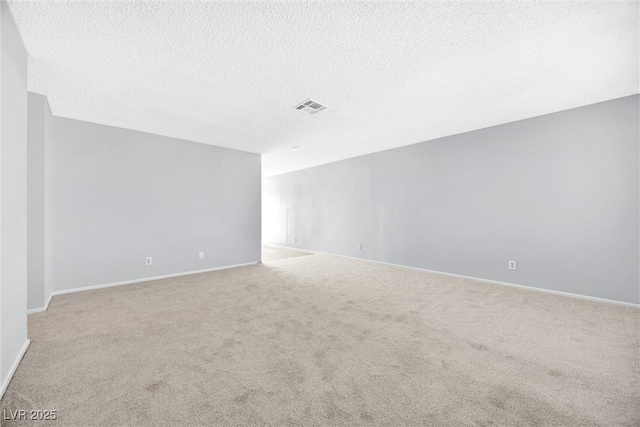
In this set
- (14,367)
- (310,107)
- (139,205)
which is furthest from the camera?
(139,205)

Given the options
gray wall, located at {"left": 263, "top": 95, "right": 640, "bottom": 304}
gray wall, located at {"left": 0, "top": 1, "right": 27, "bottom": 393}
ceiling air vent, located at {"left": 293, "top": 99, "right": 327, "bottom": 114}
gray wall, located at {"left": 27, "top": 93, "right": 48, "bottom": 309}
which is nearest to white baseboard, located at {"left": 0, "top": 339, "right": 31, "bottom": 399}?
gray wall, located at {"left": 0, "top": 1, "right": 27, "bottom": 393}

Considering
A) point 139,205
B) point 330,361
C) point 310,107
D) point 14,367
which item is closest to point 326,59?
point 310,107

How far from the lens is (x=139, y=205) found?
4.07m

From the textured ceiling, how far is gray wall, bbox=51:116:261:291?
53 centimetres

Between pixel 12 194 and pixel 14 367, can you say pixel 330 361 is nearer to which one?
pixel 14 367

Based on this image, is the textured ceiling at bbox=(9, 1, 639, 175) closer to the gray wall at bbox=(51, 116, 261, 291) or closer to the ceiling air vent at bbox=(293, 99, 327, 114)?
the ceiling air vent at bbox=(293, 99, 327, 114)

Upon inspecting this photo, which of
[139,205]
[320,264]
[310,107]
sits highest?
[310,107]

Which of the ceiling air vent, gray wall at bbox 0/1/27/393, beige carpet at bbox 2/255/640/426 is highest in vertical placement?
the ceiling air vent

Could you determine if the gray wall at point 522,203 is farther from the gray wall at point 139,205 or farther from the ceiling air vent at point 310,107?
the gray wall at point 139,205

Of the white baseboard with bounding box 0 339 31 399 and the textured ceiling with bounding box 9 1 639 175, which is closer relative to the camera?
the white baseboard with bounding box 0 339 31 399

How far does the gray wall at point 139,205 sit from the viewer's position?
3.51 meters

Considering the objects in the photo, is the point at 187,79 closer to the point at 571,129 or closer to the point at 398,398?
the point at 398,398

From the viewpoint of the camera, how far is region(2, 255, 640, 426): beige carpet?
53.4 inches

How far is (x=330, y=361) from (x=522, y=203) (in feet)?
11.9
